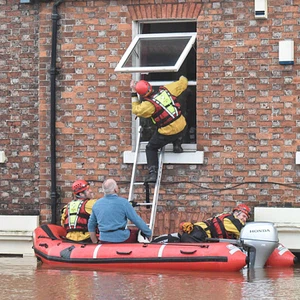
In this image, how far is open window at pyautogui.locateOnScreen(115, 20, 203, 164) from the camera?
13836 millimetres

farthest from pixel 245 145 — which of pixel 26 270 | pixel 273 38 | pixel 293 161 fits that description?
pixel 26 270

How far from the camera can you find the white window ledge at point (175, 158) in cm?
1373

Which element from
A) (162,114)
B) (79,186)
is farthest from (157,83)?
(79,186)

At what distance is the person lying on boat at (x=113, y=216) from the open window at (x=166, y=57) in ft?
5.30

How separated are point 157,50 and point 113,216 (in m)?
2.75

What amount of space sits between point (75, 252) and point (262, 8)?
4269 millimetres

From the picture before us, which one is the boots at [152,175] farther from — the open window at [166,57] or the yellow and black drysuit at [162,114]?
the open window at [166,57]

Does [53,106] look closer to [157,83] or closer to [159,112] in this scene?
[157,83]

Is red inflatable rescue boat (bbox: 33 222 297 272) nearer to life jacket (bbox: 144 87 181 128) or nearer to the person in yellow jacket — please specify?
the person in yellow jacket

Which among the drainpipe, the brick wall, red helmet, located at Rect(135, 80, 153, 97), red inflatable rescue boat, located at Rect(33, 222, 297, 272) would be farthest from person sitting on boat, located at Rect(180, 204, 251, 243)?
the brick wall

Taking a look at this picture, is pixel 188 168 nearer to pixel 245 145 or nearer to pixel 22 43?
pixel 245 145

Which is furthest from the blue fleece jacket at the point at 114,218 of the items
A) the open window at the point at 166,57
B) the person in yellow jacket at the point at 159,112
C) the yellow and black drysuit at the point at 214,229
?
the open window at the point at 166,57

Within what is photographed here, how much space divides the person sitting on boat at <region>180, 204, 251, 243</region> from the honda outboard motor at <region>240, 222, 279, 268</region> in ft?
1.41

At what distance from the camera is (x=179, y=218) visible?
1377 centimetres
